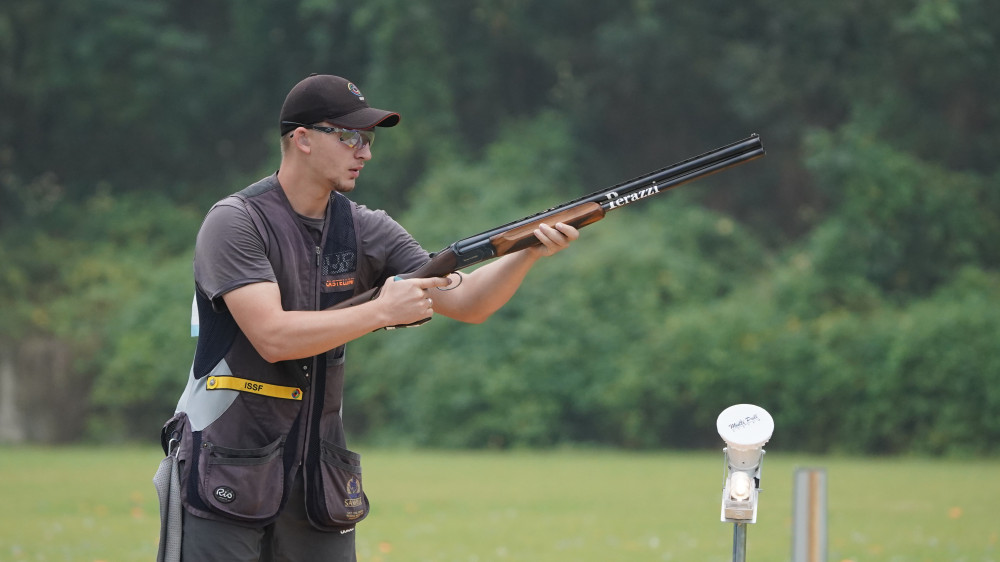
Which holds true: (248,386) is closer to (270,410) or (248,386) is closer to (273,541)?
(270,410)

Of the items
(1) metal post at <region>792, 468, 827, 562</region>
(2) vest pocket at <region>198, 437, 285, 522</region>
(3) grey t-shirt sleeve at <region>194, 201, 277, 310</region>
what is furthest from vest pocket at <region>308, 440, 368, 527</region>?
(1) metal post at <region>792, 468, 827, 562</region>

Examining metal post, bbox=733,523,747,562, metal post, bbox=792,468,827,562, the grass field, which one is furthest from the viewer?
the grass field

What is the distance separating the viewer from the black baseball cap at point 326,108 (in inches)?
171

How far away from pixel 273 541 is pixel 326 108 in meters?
1.41

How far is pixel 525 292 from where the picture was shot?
23766mm

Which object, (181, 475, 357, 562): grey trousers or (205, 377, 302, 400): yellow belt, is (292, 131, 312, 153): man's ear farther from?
(181, 475, 357, 562): grey trousers

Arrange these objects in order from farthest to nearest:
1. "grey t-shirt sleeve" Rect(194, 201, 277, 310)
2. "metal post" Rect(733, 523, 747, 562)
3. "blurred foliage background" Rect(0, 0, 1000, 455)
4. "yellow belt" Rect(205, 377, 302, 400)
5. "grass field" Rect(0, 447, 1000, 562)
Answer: "blurred foliage background" Rect(0, 0, 1000, 455) → "grass field" Rect(0, 447, 1000, 562) → "yellow belt" Rect(205, 377, 302, 400) → "grey t-shirt sleeve" Rect(194, 201, 277, 310) → "metal post" Rect(733, 523, 747, 562)

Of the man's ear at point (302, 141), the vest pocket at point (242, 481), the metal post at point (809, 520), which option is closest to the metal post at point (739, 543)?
the metal post at point (809, 520)

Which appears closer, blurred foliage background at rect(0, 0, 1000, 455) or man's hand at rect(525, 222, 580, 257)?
man's hand at rect(525, 222, 580, 257)

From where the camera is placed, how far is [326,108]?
4.33 meters

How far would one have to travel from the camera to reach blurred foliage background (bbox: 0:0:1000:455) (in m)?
22.1

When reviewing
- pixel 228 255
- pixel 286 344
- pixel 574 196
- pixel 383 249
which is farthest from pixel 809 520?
pixel 574 196

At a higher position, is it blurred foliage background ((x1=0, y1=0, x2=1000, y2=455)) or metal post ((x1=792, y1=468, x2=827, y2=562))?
blurred foliage background ((x1=0, y1=0, x2=1000, y2=455))

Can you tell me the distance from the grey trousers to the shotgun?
36.6 inches
